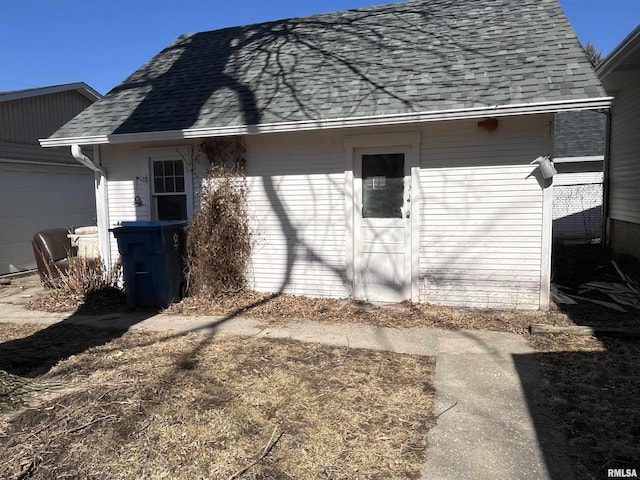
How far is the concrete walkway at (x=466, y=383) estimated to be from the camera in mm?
2725

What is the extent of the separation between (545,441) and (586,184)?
Result: 14.1 meters

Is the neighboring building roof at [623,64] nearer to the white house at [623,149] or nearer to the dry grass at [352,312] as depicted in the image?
the white house at [623,149]

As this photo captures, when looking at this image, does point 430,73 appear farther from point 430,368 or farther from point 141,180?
point 141,180

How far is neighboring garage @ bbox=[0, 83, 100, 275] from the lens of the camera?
1013 centimetres

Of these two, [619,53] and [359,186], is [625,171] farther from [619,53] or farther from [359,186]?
[359,186]

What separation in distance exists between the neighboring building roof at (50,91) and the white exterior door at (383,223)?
8.57 m

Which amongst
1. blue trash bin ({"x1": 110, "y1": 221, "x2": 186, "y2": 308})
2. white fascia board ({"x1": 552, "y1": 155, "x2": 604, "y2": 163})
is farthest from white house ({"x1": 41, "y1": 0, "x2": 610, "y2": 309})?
white fascia board ({"x1": 552, "y1": 155, "x2": 604, "y2": 163})

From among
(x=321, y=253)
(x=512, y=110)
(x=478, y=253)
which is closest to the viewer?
(x=512, y=110)

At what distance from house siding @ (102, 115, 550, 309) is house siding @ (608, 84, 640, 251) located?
458 cm

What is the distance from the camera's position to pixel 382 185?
21.5ft

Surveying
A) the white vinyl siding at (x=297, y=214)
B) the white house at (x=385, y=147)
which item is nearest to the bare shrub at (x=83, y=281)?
the white house at (x=385, y=147)

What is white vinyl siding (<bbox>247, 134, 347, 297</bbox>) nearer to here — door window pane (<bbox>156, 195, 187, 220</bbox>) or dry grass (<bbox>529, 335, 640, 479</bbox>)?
door window pane (<bbox>156, 195, 187, 220</bbox>)

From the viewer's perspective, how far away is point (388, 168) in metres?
6.52

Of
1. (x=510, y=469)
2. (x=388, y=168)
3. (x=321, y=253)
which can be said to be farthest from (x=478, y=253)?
(x=510, y=469)
